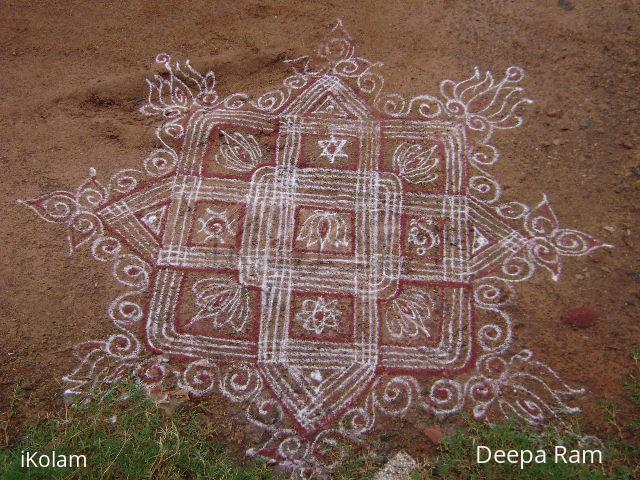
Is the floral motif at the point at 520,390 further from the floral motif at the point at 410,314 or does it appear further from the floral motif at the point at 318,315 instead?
the floral motif at the point at 318,315

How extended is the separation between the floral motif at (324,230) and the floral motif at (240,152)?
59 centimetres

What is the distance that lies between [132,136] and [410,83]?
2.03 meters

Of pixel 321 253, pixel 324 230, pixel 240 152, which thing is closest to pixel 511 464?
pixel 321 253

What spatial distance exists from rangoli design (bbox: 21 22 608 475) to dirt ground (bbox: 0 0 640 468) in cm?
12

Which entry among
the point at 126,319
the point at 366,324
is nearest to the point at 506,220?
the point at 366,324

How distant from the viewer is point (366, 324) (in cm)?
375

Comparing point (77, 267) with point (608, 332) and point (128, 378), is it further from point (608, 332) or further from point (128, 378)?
point (608, 332)

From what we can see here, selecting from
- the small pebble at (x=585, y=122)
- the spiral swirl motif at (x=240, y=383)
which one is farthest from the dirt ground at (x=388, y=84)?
the spiral swirl motif at (x=240, y=383)

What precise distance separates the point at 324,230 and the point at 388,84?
1319 millimetres

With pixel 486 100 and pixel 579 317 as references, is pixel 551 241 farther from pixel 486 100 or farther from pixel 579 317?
pixel 486 100

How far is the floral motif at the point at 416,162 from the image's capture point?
425 centimetres

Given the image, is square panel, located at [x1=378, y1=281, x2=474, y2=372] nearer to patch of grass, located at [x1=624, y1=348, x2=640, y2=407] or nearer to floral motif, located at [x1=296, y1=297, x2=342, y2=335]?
floral motif, located at [x1=296, y1=297, x2=342, y2=335]

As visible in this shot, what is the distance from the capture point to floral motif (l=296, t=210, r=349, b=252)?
404cm

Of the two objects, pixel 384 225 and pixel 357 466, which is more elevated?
pixel 384 225
